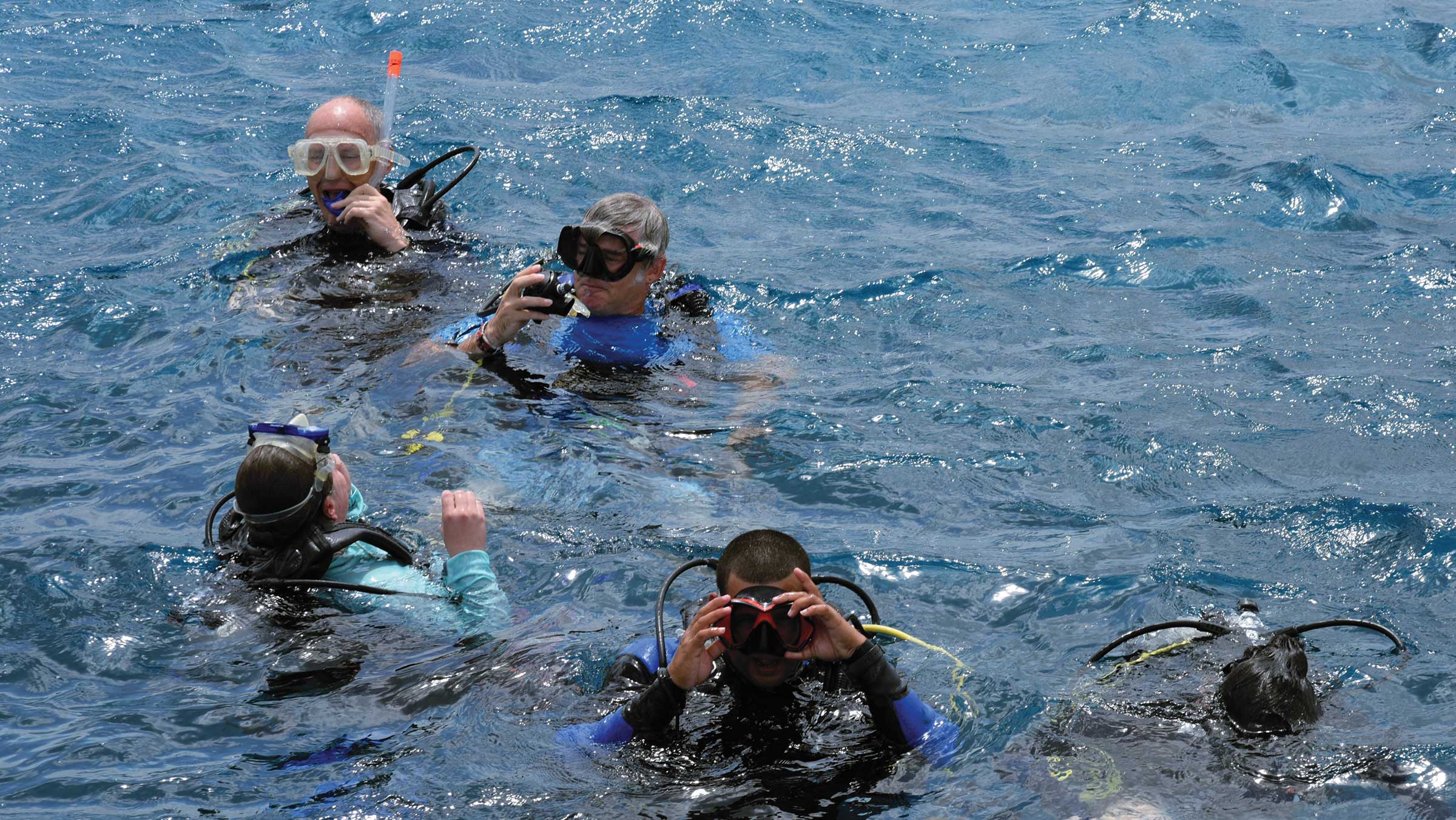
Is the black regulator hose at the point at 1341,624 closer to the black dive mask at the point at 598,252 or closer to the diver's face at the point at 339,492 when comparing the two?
the diver's face at the point at 339,492

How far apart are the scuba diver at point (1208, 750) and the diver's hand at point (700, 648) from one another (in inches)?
35.0

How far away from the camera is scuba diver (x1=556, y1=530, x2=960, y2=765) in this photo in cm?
338

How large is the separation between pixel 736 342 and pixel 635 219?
84 cm

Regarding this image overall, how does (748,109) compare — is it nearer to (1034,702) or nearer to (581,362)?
(581,362)

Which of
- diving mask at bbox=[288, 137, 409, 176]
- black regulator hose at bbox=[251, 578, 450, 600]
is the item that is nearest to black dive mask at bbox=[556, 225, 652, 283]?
diving mask at bbox=[288, 137, 409, 176]

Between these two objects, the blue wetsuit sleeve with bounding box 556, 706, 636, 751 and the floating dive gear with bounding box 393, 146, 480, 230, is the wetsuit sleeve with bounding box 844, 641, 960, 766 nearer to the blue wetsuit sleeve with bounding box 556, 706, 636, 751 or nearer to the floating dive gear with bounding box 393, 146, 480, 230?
the blue wetsuit sleeve with bounding box 556, 706, 636, 751

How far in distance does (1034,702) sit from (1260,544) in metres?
1.45

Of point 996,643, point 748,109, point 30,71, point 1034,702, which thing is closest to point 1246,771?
point 1034,702

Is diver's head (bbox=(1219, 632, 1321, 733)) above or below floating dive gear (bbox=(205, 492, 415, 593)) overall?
below

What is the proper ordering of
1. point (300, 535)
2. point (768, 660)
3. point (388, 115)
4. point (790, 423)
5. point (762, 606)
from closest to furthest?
1. point (762, 606)
2. point (768, 660)
3. point (300, 535)
4. point (790, 423)
5. point (388, 115)

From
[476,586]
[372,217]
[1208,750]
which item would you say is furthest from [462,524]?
[372,217]

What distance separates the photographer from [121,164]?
31.6 feet

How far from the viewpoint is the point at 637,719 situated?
3.55 metres

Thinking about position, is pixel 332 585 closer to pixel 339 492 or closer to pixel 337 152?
pixel 339 492
